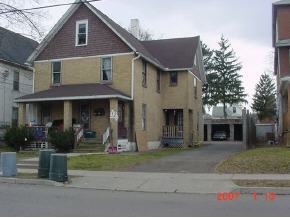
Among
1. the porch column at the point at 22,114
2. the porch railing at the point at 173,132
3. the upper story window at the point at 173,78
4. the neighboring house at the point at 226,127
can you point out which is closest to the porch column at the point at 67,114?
the porch column at the point at 22,114

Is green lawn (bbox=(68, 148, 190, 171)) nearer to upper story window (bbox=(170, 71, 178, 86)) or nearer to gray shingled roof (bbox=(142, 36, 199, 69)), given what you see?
upper story window (bbox=(170, 71, 178, 86))

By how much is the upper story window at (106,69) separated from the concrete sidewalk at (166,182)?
13.1m

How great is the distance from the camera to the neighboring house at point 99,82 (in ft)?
96.5

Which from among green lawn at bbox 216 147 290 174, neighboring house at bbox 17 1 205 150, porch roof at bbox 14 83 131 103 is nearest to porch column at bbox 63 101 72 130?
neighboring house at bbox 17 1 205 150

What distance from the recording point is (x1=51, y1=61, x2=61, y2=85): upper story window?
105 feet

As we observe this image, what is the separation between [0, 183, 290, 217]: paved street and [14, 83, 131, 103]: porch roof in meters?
14.0

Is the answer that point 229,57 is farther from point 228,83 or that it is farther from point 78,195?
point 78,195

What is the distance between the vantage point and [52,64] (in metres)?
32.3

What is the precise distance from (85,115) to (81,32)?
17.6ft

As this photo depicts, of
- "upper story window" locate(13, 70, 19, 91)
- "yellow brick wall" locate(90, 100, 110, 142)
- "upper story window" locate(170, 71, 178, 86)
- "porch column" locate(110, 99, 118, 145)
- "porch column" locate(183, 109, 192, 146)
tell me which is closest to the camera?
"porch column" locate(110, 99, 118, 145)

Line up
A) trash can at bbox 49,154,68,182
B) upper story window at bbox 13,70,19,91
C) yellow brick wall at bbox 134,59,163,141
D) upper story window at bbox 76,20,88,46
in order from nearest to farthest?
1. trash can at bbox 49,154,68,182
2. yellow brick wall at bbox 134,59,163,141
3. upper story window at bbox 76,20,88,46
4. upper story window at bbox 13,70,19,91

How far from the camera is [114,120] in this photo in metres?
27.8

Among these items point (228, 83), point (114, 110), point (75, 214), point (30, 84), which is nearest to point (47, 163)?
point (75, 214)

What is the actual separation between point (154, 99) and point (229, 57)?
44.1 m
